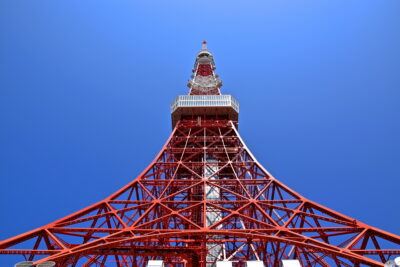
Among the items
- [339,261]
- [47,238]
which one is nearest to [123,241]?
[47,238]

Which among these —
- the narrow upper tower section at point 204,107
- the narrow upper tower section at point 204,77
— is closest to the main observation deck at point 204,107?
the narrow upper tower section at point 204,107

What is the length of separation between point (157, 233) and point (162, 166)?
634cm

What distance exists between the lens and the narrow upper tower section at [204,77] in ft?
77.1

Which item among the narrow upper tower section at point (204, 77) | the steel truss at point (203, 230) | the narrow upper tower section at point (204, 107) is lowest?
the steel truss at point (203, 230)

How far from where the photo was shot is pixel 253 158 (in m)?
15.5

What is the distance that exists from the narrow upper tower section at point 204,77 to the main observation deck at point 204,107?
11.4 feet

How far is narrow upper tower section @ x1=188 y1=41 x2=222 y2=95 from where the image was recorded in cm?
2350

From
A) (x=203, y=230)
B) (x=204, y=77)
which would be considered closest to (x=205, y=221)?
(x=203, y=230)

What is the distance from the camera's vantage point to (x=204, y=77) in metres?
25.4

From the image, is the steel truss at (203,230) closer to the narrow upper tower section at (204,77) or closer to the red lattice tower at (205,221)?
the red lattice tower at (205,221)

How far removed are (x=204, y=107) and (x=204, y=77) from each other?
6.57 metres

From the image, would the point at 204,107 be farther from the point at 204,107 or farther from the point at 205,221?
Answer: the point at 205,221

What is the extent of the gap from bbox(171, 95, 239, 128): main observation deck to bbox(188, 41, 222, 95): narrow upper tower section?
3.46 m

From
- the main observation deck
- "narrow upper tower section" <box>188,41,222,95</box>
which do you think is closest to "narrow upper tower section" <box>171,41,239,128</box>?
the main observation deck
